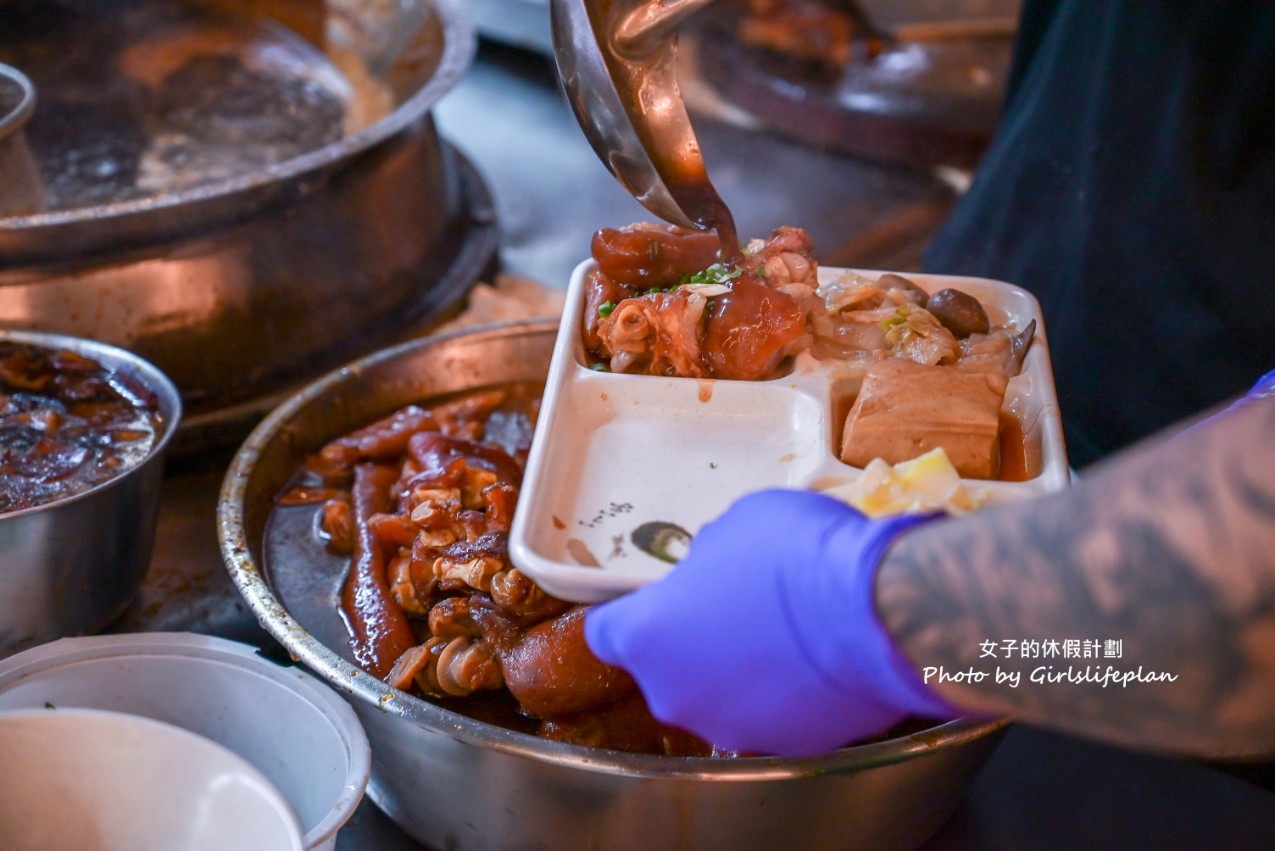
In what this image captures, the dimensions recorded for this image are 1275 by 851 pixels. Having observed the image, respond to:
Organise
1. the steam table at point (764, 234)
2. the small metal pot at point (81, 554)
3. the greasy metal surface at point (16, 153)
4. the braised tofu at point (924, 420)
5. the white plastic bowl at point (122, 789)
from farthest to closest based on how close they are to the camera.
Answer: the greasy metal surface at point (16, 153) < the steam table at point (764, 234) < the small metal pot at point (81, 554) < the braised tofu at point (924, 420) < the white plastic bowl at point (122, 789)

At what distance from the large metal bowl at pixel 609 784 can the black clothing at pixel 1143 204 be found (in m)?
1.21

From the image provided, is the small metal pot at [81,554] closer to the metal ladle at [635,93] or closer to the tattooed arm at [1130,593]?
the metal ladle at [635,93]

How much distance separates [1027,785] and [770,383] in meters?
0.84

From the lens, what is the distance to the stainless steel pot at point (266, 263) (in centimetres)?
217

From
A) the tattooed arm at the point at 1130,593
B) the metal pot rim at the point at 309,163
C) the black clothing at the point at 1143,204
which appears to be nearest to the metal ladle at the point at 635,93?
the tattooed arm at the point at 1130,593

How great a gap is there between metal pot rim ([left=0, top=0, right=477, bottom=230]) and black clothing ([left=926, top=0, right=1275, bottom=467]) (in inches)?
59.1

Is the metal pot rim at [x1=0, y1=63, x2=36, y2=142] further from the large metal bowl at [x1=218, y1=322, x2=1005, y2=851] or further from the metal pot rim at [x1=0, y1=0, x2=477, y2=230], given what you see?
the large metal bowl at [x1=218, y1=322, x2=1005, y2=851]

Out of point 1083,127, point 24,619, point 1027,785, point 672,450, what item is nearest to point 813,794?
point 672,450

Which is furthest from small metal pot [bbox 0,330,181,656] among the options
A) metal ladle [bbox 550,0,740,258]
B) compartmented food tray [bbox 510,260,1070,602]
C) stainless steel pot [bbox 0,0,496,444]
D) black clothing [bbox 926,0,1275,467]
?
black clothing [bbox 926,0,1275,467]

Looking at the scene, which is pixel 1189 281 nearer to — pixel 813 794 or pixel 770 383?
pixel 770 383

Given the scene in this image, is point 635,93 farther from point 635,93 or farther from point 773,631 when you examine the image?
point 773,631

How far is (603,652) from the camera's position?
3.90ft

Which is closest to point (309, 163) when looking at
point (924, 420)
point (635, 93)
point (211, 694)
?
point (635, 93)

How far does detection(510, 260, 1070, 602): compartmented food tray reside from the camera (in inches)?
49.8
